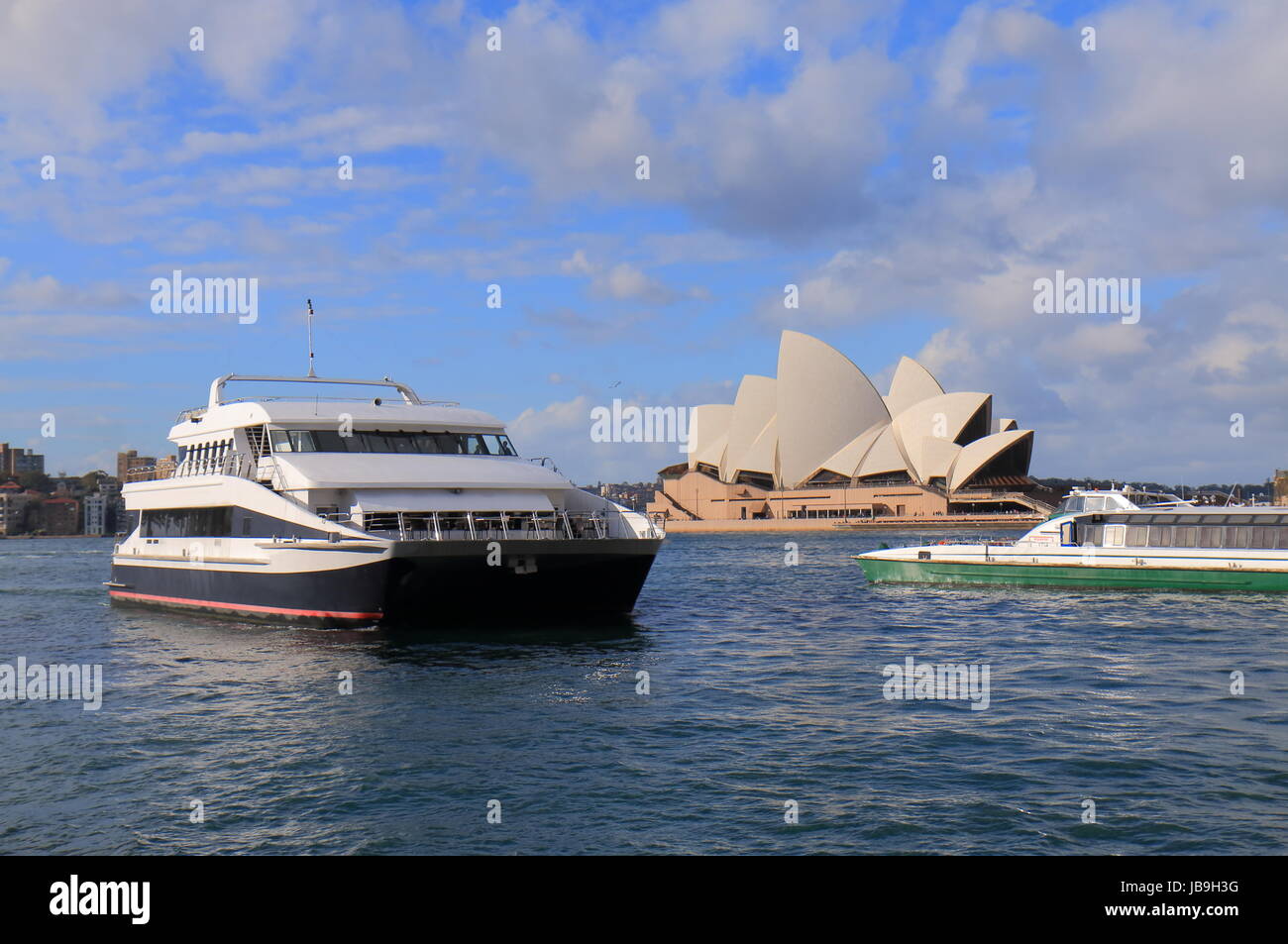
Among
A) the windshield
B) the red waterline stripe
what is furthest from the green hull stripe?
the red waterline stripe

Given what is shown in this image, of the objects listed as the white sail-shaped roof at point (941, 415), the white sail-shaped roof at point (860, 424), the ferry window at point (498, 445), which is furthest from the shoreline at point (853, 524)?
the ferry window at point (498, 445)

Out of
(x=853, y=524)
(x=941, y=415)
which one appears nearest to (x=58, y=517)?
(x=853, y=524)

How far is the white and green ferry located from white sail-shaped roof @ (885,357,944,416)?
8499cm

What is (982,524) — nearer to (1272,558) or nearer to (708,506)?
(708,506)

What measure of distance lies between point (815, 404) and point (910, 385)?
40.9 feet

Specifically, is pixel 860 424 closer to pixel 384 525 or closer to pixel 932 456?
pixel 932 456

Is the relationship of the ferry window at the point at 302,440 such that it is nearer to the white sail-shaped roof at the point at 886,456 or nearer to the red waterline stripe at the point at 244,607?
the red waterline stripe at the point at 244,607

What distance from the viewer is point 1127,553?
35.4 meters

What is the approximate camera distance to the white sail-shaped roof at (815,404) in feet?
378

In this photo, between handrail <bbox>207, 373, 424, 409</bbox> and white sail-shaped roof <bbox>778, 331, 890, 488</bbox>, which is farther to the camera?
white sail-shaped roof <bbox>778, 331, 890, 488</bbox>

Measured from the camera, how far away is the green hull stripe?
110 feet

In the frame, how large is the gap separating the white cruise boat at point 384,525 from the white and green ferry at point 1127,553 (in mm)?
17456

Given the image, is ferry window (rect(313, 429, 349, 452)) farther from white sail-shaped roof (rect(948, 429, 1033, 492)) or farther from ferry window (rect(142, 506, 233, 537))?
white sail-shaped roof (rect(948, 429, 1033, 492))
